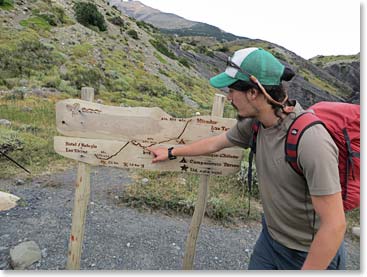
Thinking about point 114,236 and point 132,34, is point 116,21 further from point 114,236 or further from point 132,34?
point 114,236

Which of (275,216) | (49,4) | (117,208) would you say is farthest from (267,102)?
(49,4)

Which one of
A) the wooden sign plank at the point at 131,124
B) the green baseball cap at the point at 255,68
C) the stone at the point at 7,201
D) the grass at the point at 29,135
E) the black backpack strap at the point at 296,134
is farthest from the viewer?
the grass at the point at 29,135

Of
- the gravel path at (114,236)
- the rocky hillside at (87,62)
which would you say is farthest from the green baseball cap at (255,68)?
the rocky hillside at (87,62)

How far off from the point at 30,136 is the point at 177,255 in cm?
513

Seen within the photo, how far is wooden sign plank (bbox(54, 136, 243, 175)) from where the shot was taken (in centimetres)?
272

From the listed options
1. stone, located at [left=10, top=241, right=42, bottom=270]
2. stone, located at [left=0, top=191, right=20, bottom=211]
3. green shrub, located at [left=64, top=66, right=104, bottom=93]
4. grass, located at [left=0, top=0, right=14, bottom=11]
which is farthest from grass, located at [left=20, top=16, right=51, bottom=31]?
stone, located at [left=10, top=241, right=42, bottom=270]

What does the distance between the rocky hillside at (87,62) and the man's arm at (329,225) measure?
1155 cm

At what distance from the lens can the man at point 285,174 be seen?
1593 millimetres

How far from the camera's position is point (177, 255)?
167 inches

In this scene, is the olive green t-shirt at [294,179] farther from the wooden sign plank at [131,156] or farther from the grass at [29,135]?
the grass at [29,135]

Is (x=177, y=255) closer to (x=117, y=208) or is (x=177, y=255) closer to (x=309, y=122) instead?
(x=117, y=208)

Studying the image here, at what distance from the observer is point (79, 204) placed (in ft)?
9.35

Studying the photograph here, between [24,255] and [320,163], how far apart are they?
3437 mm

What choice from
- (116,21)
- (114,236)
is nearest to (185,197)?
(114,236)
